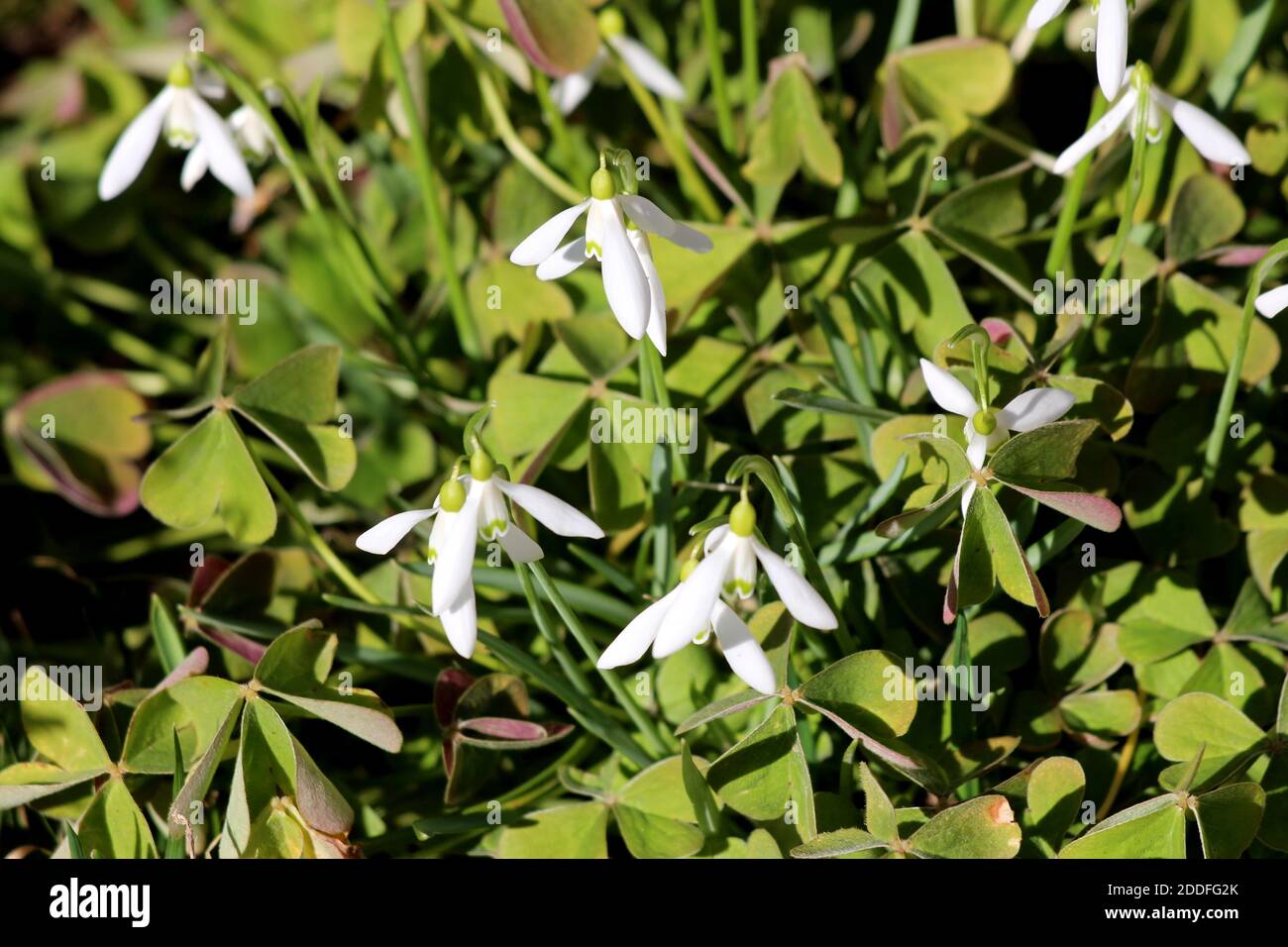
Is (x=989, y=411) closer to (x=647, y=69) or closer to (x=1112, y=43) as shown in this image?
(x=1112, y=43)

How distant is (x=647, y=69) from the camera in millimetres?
1383

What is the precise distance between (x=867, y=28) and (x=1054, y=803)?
1102 mm

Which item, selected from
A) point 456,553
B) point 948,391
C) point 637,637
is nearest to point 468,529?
point 456,553

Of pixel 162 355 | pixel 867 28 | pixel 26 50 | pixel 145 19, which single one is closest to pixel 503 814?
pixel 162 355

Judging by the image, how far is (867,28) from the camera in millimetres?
1604

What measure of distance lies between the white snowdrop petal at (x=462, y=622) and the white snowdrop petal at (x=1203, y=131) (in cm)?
80

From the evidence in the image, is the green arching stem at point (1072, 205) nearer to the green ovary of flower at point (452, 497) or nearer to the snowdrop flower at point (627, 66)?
the snowdrop flower at point (627, 66)

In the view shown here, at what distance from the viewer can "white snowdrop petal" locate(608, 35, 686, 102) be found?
1.38 meters

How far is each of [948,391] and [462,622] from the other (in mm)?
455

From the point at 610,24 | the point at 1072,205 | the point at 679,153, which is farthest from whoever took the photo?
the point at 679,153

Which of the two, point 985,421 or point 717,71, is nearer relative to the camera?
point 985,421

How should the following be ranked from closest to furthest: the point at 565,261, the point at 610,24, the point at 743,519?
the point at 743,519 → the point at 565,261 → the point at 610,24

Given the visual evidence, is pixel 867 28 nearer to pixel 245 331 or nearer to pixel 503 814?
pixel 245 331
